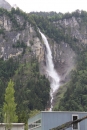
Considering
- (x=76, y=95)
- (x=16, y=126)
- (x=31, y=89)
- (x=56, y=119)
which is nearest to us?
(x=56, y=119)

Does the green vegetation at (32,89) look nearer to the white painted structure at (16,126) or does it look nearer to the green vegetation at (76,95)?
the green vegetation at (76,95)

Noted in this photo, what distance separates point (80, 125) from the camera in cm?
5159

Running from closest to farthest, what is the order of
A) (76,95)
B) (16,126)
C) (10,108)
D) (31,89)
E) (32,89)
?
(16,126) < (10,108) < (76,95) < (32,89) < (31,89)

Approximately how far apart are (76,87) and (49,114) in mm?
131107

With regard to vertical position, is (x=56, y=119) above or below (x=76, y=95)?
below

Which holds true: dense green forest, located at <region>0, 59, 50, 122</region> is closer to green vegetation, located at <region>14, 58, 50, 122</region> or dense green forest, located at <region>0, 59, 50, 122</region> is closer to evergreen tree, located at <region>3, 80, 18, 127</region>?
green vegetation, located at <region>14, 58, 50, 122</region>

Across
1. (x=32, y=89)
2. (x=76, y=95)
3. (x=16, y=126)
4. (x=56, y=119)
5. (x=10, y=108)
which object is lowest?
(x=16, y=126)

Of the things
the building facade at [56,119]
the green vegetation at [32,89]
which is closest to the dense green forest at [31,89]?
the green vegetation at [32,89]

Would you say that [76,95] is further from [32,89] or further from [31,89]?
A: [31,89]

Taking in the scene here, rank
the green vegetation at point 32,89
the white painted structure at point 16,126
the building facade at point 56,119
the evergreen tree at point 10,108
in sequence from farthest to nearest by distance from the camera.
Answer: the green vegetation at point 32,89, the evergreen tree at point 10,108, the white painted structure at point 16,126, the building facade at point 56,119

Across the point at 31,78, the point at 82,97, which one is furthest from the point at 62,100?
the point at 31,78

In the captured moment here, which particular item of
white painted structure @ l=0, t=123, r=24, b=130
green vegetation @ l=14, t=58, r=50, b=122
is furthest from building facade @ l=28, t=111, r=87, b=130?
green vegetation @ l=14, t=58, r=50, b=122

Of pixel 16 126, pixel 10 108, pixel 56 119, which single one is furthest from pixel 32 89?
pixel 56 119

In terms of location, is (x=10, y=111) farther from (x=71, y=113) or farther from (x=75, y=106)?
(x=75, y=106)
